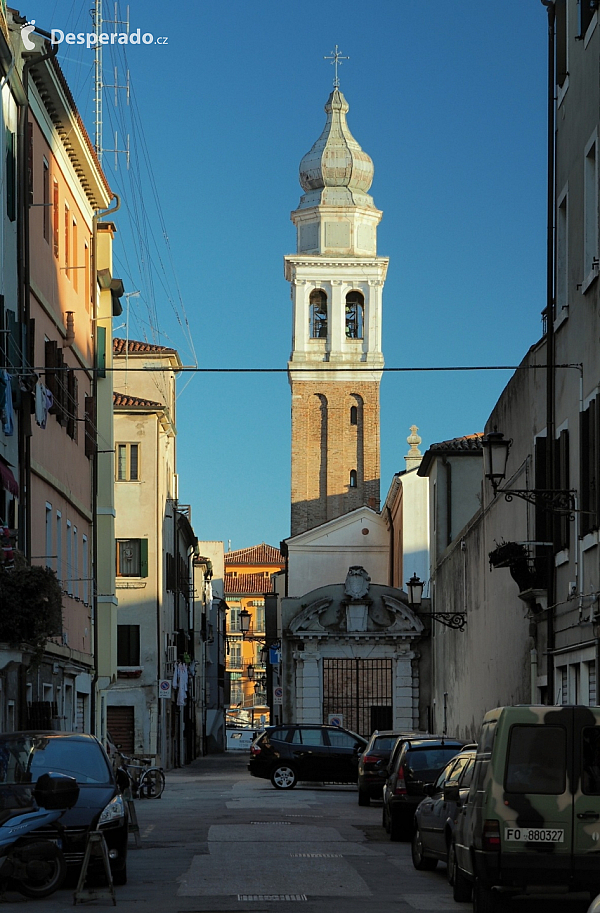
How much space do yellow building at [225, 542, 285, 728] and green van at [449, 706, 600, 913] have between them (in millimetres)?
123020

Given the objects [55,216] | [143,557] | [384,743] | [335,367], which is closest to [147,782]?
[384,743]

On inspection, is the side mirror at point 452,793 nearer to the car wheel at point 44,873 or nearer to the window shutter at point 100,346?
the car wheel at point 44,873

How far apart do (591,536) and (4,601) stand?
7.69 meters

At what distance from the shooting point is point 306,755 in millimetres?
35062

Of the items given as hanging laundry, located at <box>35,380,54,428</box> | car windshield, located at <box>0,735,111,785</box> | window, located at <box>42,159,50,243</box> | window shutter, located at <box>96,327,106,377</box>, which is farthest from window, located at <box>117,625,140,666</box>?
car windshield, located at <box>0,735,111,785</box>

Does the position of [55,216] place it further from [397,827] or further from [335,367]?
[335,367]

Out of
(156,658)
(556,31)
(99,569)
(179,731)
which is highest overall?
(556,31)

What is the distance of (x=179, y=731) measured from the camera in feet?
202

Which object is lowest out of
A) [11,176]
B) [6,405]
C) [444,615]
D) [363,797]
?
[363,797]

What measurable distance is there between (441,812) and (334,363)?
70571 millimetres

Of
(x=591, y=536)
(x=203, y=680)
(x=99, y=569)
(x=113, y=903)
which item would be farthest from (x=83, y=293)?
(x=203, y=680)

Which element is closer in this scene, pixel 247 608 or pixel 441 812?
pixel 441 812

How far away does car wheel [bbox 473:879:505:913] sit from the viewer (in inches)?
463

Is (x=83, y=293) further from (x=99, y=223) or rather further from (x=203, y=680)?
(x=203, y=680)
